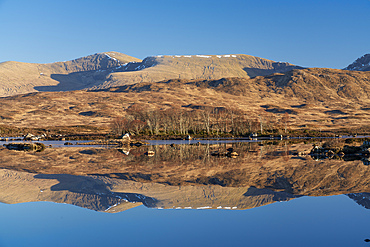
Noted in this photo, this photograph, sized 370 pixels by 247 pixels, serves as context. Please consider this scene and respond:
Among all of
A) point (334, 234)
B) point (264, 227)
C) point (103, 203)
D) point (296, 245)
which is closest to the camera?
point (296, 245)

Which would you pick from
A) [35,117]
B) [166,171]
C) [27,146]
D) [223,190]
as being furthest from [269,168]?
[35,117]

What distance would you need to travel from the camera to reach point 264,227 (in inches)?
489

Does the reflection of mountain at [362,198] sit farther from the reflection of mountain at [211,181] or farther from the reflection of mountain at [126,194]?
the reflection of mountain at [126,194]

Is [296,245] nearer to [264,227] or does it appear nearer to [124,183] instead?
[264,227]

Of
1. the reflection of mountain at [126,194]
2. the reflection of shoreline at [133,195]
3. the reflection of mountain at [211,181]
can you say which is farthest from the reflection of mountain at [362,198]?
the reflection of mountain at [126,194]

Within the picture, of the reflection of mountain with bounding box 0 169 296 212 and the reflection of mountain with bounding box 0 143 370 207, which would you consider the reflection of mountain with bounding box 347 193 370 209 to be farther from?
the reflection of mountain with bounding box 0 169 296 212

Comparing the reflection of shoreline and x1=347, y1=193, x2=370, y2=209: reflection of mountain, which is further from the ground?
x1=347, y1=193, x2=370, y2=209: reflection of mountain

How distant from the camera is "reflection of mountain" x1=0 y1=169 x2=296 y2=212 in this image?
16.0 meters

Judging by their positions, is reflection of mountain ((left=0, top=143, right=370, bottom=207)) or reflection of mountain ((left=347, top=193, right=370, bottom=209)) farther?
reflection of mountain ((left=0, top=143, right=370, bottom=207))

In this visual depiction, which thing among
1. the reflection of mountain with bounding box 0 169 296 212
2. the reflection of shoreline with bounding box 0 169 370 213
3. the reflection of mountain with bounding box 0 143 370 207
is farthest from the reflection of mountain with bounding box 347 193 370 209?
the reflection of mountain with bounding box 0 169 296 212

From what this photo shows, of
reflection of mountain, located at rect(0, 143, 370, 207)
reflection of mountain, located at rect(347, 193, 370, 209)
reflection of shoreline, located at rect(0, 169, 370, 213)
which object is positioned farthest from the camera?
reflection of mountain, located at rect(0, 143, 370, 207)

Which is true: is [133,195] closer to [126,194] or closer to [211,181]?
[126,194]

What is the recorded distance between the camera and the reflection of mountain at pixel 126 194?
16.0m

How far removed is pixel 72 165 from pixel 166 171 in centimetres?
944
